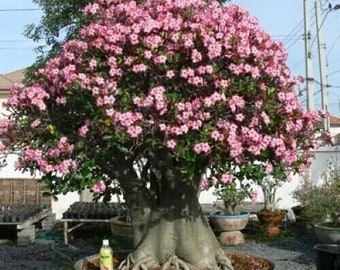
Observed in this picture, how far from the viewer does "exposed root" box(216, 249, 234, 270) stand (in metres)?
4.51

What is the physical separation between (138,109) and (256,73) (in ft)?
2.48

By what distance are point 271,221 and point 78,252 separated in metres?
3.08

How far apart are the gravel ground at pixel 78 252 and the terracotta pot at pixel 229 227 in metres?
0.13

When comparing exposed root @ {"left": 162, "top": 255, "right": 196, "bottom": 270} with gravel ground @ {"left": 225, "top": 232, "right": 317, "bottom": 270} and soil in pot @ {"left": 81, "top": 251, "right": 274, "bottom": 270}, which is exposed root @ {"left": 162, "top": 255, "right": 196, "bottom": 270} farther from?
gravel ground @ {"left": 225, "top": 232, "right": 317, "bottom": 270}

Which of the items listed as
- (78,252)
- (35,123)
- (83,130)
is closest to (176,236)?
(83,130)

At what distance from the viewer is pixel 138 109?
367 cm

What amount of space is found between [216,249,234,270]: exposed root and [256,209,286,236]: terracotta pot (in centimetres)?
478

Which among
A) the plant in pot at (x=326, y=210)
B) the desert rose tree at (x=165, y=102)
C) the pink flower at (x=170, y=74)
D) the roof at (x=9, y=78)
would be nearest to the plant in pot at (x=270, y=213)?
the plant in pot at (x=326, y=210)

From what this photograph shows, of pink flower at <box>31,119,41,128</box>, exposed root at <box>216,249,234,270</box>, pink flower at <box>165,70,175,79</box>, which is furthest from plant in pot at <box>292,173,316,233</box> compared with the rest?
pink flower at <box>31,119,41,128</box>

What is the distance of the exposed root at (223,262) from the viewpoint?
4508mm

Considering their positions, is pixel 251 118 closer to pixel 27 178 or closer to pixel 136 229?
pixel 136 229

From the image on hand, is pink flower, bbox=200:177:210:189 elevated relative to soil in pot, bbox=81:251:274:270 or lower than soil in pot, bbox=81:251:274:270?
elevated

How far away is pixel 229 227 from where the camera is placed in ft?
28.2

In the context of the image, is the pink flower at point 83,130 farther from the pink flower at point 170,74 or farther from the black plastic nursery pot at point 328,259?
the black plastic nursery pot at point 328,259
